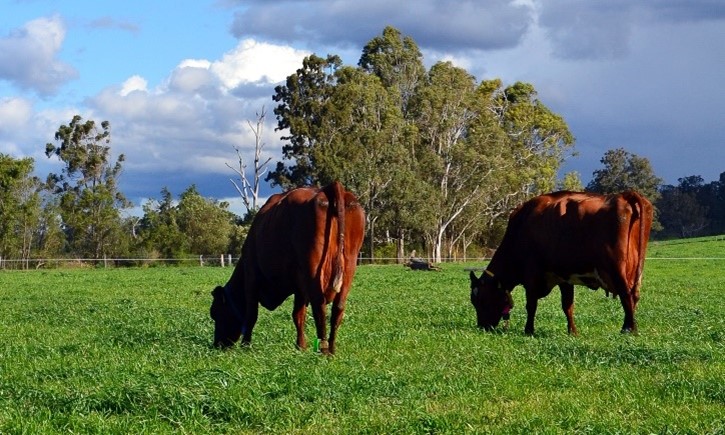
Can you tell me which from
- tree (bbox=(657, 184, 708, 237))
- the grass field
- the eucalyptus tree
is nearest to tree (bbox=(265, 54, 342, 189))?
the eucalyptus tree

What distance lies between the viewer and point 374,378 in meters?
9.50

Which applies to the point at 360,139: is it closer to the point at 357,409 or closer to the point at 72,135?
the point at 72,135

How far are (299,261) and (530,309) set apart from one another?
4.82 metres

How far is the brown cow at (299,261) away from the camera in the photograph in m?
12.6

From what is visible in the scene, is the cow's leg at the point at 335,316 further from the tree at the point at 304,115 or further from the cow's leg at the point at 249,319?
the tree at the point at 304,115

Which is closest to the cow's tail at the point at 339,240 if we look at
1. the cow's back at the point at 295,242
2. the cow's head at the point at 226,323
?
the cow's back at the point at 295,242

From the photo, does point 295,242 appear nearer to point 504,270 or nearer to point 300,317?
point 300,317

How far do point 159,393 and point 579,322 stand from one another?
10540 mm

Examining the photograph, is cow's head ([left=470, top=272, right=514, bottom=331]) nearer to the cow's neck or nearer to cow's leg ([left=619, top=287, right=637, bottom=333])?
the cow's neck

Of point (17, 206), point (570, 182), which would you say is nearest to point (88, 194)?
point (17, 206)

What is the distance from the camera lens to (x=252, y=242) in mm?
14148

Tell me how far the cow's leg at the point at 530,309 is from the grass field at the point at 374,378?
20 cm

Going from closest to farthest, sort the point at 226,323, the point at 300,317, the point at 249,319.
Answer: the point at 300,317 → the point at 249,319 → the point at 226,323

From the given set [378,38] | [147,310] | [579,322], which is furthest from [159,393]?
[378,38]
